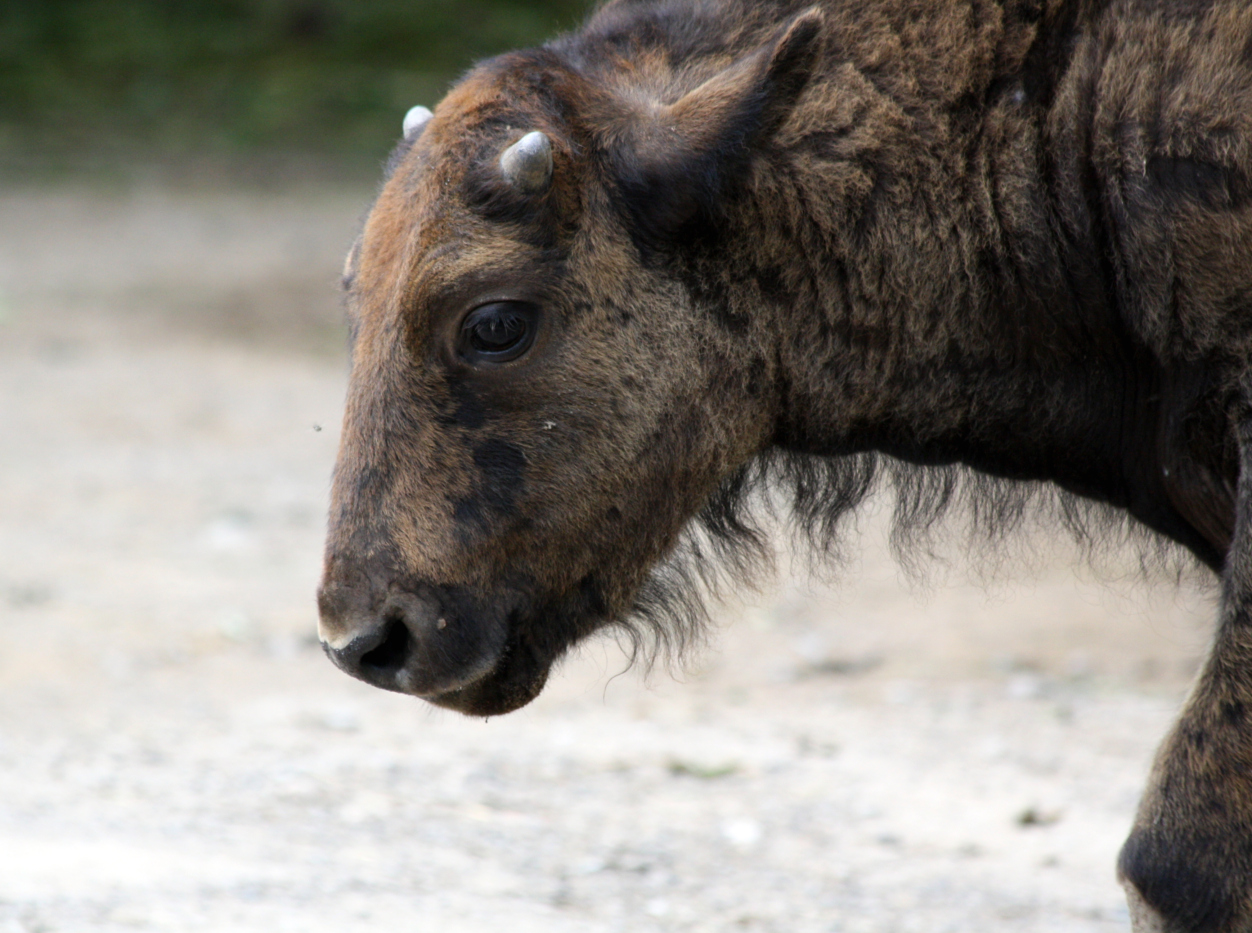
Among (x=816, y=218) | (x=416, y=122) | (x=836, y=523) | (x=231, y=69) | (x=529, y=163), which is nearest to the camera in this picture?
(x=529, y=163)

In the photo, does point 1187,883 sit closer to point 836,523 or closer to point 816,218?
point 836,523

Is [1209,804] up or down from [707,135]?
down

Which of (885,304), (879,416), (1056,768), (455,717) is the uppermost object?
(885,304)

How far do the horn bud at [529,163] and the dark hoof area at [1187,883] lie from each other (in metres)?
1.63

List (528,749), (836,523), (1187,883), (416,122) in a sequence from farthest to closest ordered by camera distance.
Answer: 1. (528,749)
2. (836,523)
3. (416,122)
4. (1187,883)

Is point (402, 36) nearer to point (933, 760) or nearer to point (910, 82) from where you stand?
point (933, 760)

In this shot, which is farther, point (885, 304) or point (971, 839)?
point (971, 839)

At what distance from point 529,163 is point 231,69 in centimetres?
1582

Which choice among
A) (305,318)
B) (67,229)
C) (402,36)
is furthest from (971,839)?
(402,36)

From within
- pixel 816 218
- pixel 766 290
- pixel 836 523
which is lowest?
pixel 836 523

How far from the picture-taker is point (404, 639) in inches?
118

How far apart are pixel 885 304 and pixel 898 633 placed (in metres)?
3.89

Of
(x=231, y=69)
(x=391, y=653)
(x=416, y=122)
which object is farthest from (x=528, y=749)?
(x=231, y=69)

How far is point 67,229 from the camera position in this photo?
14352mm
